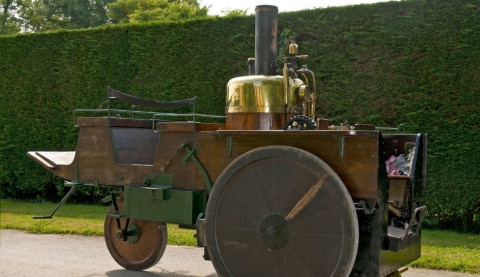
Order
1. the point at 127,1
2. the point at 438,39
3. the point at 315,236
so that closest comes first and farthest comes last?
the point at 315,236
the point at 438,39
the point at 127,1

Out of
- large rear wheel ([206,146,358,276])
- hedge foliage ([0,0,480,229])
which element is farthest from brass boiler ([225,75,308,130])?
hedge foliage ([0,0,480,229])

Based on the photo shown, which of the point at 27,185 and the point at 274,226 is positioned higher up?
the point at 274,226

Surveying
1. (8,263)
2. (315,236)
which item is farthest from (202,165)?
(8,263)

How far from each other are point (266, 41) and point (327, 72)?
12.8 ft

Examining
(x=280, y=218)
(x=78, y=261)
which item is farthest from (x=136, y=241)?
(x=280, y=218)

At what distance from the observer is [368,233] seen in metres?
4.05

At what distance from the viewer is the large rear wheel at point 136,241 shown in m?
5.81

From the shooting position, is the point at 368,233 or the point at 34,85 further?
the point at 34,85

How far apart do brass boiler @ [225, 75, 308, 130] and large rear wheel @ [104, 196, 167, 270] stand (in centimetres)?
156

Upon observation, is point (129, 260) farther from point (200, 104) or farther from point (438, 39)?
point (438, 39)

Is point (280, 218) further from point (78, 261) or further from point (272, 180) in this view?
point (78, 261)

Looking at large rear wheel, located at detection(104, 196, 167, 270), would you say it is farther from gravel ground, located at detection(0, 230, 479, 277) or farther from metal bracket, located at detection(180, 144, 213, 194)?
metal bracket, located at detection(180, 144, 213, 194)

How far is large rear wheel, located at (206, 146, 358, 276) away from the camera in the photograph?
3883 millimetres

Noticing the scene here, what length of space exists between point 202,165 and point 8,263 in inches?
A: 109
